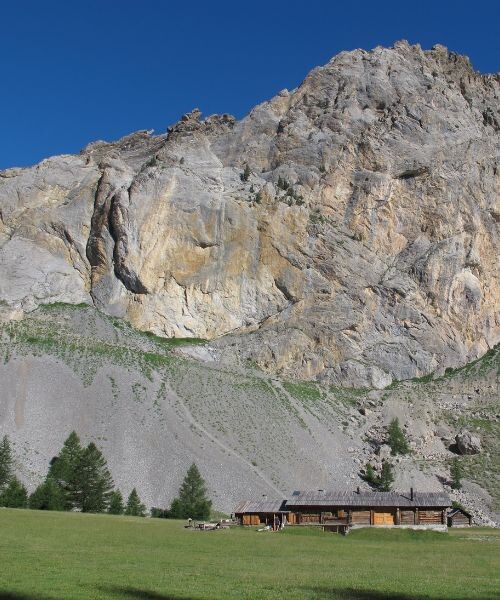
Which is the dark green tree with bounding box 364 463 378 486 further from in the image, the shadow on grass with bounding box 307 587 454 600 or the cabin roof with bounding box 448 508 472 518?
the shadow on grass with bounding box 307 587 454 600

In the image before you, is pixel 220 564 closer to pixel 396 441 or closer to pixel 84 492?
pixel 84 492

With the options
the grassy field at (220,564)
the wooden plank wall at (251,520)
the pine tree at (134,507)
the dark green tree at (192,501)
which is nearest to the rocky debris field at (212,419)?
the dark green tree at (192,501)

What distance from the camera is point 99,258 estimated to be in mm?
104375

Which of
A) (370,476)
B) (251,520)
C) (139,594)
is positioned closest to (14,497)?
(251,520)

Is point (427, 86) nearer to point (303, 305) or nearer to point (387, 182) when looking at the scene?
point (387, 182)

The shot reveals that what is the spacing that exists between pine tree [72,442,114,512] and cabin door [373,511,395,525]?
20241mm

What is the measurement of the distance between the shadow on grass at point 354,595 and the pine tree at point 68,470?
37.1 meters

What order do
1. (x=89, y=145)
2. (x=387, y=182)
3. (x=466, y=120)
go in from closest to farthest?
1. (x=387, y=182)
2. (x=466, y=120)
3. (x=89, y=145)

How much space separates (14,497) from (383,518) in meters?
26.8

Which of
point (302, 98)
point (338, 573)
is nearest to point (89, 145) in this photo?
point (302, 98)

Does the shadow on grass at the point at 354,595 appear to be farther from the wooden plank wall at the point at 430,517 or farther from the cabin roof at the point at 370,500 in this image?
the wooden plank wall at the point at 430,517

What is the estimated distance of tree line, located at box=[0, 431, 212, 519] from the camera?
50156 mm

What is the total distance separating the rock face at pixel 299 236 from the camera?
101 meters

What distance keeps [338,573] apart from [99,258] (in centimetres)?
8726
